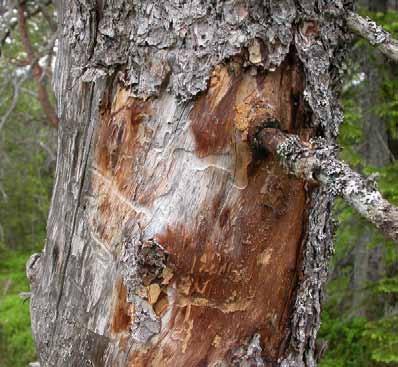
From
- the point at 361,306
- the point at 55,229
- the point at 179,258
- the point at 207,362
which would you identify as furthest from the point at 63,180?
the point at 361,306

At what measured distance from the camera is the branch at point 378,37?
4.24 feet

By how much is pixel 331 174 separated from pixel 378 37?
48cm

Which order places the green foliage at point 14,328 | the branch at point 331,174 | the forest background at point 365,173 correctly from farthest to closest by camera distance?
the green foliage at point 14,328 → the forest background at point 365,173 → the branch at point 331,174

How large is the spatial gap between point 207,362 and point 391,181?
317cm

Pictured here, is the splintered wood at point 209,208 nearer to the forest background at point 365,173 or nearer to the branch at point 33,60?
the forest background at point 365,173

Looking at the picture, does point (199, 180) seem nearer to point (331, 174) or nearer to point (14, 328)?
point (331, 174)

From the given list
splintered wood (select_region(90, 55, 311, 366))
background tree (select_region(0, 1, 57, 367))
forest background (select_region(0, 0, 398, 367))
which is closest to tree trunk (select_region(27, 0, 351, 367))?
splintered wood (select_region(90, 55, 311, 366))

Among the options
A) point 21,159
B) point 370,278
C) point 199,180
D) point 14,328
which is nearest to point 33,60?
point 370,278

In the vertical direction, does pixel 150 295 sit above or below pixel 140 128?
below

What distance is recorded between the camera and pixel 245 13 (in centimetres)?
119

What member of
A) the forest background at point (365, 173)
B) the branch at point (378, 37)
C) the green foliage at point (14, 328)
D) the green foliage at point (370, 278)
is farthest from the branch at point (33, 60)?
the branch at point (378, 37)

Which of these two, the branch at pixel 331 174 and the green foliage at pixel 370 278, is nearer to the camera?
the branch at pixel 331 174

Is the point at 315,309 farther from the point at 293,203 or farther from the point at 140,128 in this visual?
the point at 140,128

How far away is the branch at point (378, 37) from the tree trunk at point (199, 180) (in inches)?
1.9
